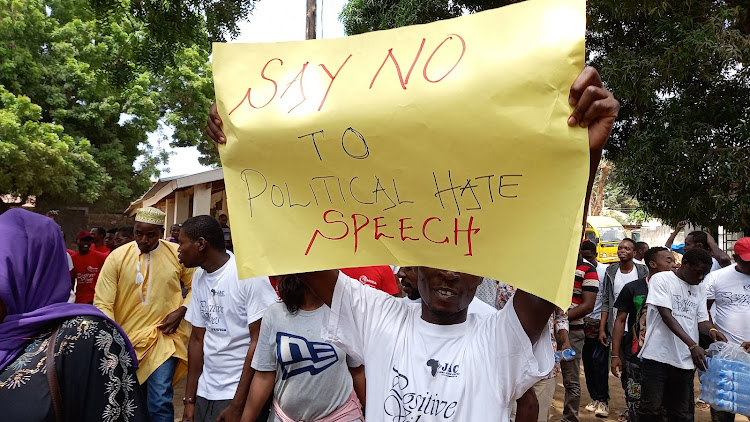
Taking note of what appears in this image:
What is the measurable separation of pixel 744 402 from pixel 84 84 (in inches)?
916

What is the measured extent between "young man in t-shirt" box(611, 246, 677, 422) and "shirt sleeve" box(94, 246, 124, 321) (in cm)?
463

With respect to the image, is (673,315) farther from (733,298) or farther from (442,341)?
(442,341)

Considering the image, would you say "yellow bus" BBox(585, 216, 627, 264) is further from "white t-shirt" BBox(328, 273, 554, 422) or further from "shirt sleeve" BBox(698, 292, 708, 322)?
"white t-shirt" BBox(328, 273, 554, 422)

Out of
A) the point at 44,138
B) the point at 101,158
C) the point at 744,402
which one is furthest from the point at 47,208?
the point at 744,402


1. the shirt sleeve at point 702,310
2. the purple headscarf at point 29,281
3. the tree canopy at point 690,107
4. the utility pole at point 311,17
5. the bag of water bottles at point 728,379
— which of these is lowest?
the bag of water bottles at point 728,379

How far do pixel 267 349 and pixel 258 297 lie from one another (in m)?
0.57

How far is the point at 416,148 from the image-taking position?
176cm

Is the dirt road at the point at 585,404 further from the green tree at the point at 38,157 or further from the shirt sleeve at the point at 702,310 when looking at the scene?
the green tree at the point at 38,157


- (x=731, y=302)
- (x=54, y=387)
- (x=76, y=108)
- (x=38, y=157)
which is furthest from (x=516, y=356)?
(x=76, y=108)

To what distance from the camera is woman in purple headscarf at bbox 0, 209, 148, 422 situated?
1.80 metres

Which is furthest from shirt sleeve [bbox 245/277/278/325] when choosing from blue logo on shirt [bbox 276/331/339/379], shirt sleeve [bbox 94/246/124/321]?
shirt sleeve [bbox 94/246/124/321]

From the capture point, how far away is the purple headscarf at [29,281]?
1857mm

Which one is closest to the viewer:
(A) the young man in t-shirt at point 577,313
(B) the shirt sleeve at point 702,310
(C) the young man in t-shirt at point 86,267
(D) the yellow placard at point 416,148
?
(D) the yellow placard at point 416,148

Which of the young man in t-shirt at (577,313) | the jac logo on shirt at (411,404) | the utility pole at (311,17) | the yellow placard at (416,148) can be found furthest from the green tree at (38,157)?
the jac logo on shirt at (411,404)
